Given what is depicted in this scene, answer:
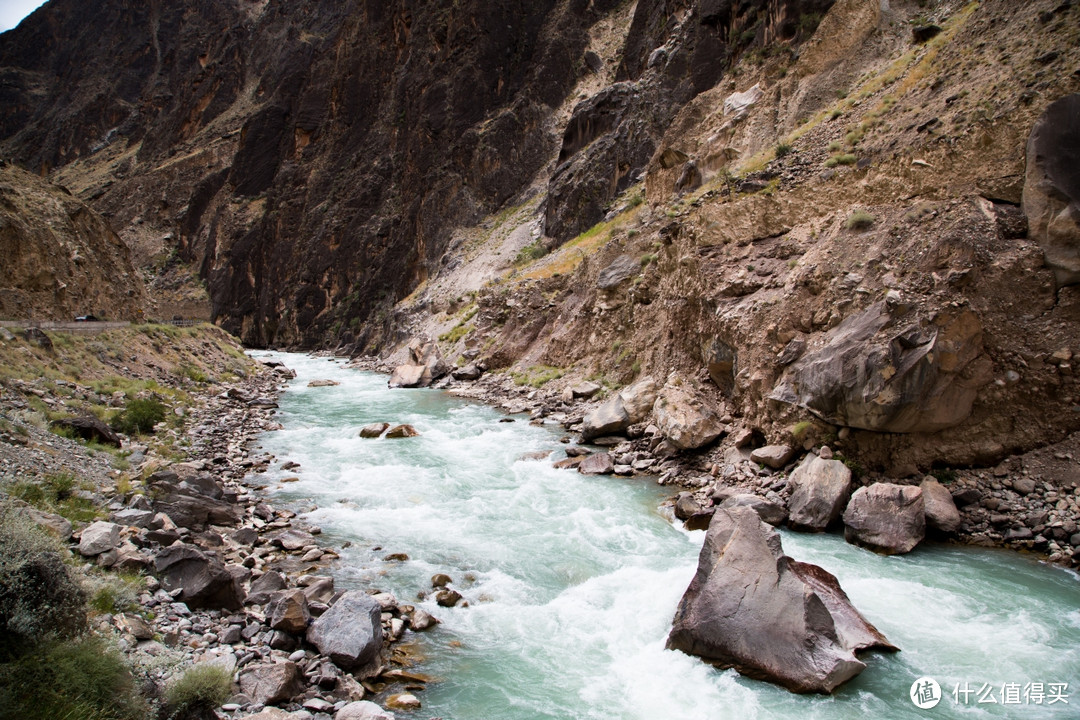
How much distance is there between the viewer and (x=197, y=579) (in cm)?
683

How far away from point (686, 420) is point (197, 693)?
11.3 m

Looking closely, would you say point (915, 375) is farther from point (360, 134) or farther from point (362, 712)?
point (360, 134)

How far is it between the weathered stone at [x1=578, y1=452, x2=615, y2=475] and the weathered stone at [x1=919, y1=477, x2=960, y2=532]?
643 centimetres

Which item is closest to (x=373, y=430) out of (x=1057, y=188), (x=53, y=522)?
(x=53, y=522)

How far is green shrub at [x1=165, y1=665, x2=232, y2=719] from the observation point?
4.75m

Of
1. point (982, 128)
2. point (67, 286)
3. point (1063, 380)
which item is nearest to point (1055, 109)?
point (982, 128)

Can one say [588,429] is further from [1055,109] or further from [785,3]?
[785,3]

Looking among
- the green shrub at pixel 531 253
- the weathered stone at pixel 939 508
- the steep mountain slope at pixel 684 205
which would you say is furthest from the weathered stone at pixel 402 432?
the green shrub at pixel 531 253

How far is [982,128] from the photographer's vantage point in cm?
1125

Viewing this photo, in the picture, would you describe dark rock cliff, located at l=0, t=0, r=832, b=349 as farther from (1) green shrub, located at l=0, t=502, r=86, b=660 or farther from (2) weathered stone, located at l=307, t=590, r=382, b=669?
(1) green shrub, located at l=0, t=502, r=86, b=660

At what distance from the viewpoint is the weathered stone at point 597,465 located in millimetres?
13938

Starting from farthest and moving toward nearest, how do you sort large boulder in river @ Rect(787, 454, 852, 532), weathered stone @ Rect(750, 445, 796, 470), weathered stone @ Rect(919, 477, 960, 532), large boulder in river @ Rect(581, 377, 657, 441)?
1. large boulder in river @ Rect(581, 377, 657, 441)
2. weathered stone @ Rect(750, 445, 796, 470)
3. large boulder in river @ Rect(787, 454, 852, 532)
4. weathered stone @ Rect(919, 477, 960, 532)

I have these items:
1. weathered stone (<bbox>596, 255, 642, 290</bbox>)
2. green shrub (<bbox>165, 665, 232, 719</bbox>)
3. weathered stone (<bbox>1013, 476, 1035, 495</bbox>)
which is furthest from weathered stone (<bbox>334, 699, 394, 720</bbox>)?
weathered stone (<bbox>596, 255, 642, 290</bbox>)

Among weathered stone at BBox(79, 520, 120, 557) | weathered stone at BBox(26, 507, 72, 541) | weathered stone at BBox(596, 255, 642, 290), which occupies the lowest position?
weathered stone at BBox(79, 520, 120, 557)
